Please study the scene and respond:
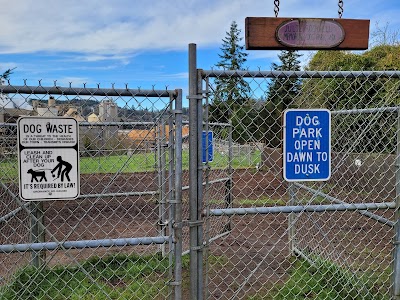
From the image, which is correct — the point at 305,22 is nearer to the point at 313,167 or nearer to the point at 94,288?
the point at 313,167

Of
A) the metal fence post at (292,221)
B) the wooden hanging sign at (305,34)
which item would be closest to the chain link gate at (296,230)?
the metal fence post at (292,221)

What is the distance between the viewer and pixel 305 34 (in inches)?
106

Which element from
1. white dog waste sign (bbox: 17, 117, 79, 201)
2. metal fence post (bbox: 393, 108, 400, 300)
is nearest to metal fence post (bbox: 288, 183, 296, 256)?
metal fence post (bbox: 393, 108, 400, 300)

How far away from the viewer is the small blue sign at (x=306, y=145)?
2.63 m

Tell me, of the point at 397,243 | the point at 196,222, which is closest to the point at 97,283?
the point at 196,222

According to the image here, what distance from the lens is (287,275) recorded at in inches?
195

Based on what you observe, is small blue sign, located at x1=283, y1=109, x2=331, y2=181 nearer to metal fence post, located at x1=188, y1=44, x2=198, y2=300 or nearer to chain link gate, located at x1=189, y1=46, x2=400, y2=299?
chain link gate, located at x1=189, y1=46, x2=400, y2=299

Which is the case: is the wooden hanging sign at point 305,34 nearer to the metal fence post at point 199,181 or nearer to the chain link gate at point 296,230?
the chain link gate at point 296,230

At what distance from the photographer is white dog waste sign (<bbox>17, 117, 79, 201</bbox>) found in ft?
7.54

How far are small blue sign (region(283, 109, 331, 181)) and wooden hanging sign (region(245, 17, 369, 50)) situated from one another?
0.46 m

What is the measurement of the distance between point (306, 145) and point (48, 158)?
64.8 inches

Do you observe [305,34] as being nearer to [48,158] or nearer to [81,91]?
[81,91]

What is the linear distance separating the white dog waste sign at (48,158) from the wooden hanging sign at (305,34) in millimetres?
1300

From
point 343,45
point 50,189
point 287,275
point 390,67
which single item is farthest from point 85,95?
point 390,67
